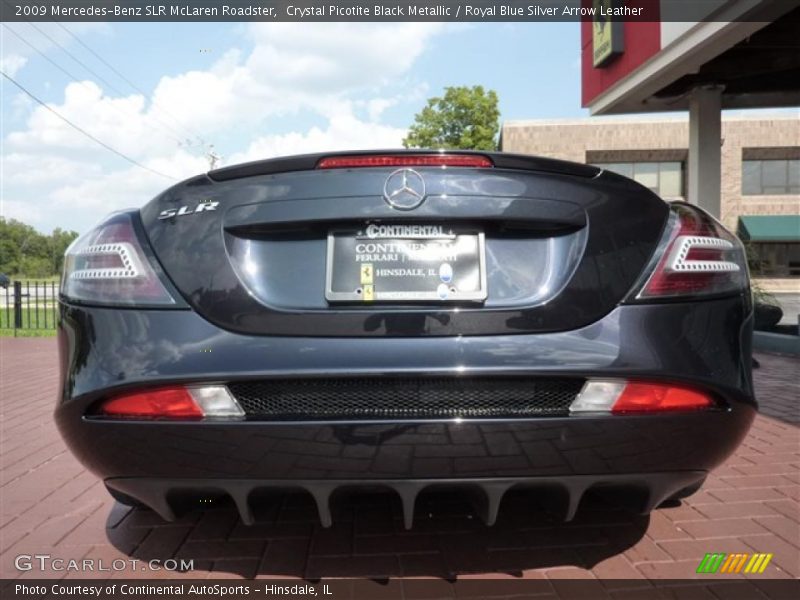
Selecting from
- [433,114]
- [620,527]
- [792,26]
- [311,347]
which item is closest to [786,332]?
[792,26]

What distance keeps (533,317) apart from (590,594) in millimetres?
927

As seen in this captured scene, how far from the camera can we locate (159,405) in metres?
1.59

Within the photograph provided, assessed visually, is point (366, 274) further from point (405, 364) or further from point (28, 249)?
point (28, 249)

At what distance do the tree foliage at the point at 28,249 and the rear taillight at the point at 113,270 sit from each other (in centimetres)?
6556

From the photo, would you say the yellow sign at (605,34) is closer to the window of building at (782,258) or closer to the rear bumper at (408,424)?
the rear bumper at (408,424)

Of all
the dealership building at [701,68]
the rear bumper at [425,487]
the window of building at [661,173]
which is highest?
the window of building at [661,173]

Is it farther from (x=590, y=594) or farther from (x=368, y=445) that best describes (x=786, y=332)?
(x=368, y=445)

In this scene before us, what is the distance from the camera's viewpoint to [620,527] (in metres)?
2.28

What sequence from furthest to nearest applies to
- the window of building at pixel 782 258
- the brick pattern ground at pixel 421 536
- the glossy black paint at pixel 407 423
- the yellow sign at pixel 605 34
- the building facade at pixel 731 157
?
the window of building at pixel 782 258 → the building facade at pixel 731 157 → the yellow sign at pixel 605 34 → the brick pattern ground at pixel 421 536 → the glossy black paint at pixel 407 423

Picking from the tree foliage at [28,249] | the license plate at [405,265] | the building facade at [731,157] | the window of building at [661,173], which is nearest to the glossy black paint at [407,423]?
the license plate at [405,265]

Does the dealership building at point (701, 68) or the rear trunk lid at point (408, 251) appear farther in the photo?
the dealership building at point (701, 68)

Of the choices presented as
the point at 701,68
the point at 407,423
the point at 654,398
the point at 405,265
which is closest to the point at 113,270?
the point at 405,265

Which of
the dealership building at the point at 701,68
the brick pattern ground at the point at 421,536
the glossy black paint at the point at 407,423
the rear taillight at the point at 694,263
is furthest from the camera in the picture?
the dealership building at the point at 701,68

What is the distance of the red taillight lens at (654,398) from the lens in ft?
5.21
